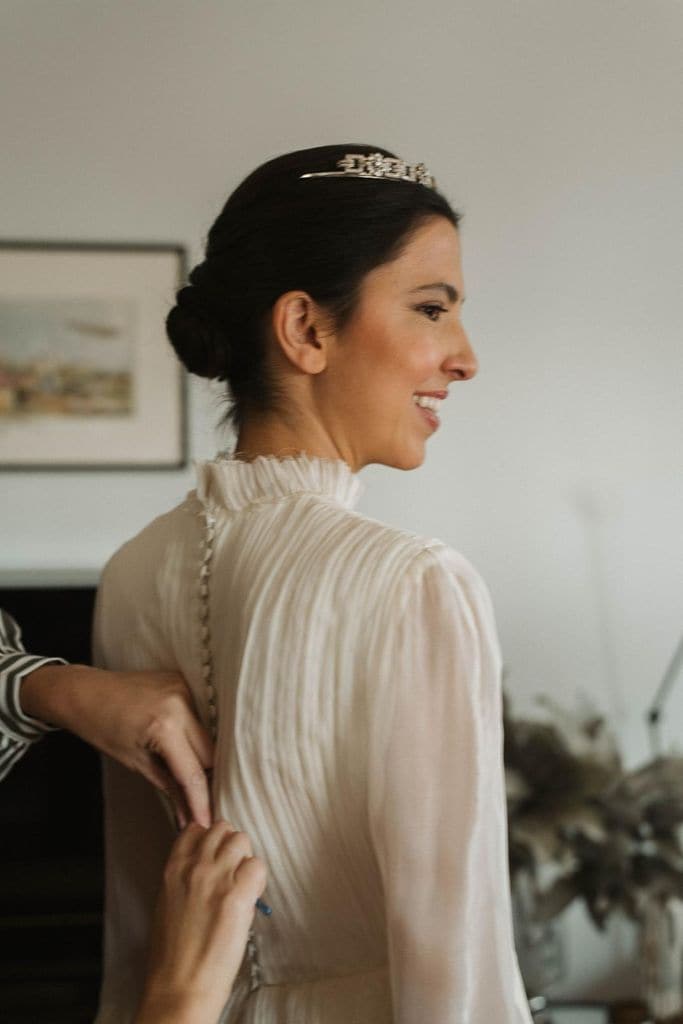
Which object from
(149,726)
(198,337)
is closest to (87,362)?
(198,337)

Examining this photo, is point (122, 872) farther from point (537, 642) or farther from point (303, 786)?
point (537, 642)

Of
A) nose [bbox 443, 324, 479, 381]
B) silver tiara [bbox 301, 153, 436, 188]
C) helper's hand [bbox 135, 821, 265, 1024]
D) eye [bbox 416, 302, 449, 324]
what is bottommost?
helper's hand [bbox 135, 821, 265, 1024]

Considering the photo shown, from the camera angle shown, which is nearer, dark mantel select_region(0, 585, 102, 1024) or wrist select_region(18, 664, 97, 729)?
wrist select_region(18, 664, 97, 729)

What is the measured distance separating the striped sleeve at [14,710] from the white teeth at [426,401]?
0.41 meters

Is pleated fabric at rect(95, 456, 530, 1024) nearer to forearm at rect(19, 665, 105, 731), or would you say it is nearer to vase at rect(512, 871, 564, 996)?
forearm at rect(19, 665, 105, 731)

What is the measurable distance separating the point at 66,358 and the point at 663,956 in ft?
6.63

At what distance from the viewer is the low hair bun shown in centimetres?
108

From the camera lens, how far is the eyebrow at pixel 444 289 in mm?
1027

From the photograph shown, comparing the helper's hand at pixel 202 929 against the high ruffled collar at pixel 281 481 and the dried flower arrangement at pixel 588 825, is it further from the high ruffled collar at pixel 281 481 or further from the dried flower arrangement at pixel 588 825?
the dried flower arrangement at pixel 588 825

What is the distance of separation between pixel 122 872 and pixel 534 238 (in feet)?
7.61

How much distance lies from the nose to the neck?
0.14m

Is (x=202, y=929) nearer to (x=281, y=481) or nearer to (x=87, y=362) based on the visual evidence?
(x=281, y=481)

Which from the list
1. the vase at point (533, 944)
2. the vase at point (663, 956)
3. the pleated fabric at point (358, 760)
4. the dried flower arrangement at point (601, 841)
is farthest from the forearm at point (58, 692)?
the vase at point (663, 956)

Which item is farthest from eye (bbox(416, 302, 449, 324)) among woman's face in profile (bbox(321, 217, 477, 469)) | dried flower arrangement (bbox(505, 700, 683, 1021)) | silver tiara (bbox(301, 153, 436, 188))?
dried flower arrangement (bbox(505, 700, 683, 1021))
